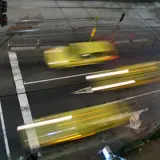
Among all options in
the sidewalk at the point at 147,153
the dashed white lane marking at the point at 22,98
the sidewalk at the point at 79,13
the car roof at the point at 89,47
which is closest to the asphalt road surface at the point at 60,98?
the dashed white lane marking at the point at 22,98

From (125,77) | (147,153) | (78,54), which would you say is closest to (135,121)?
(147,153)

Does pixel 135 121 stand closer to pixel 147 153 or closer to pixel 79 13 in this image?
pixel 147 153

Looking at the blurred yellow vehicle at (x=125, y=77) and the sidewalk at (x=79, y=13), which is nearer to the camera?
the blurred yellow vehicle at (x=125, y=77)

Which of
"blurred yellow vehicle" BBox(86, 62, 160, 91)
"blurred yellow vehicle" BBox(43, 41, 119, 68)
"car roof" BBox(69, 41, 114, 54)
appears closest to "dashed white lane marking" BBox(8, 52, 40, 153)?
"blurred yellow vehicle" BBox(43, 41, 119, 68)

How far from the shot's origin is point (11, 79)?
1041cm

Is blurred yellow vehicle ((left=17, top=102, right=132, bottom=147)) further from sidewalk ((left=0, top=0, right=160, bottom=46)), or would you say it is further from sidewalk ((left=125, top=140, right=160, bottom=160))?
sidewalk ((left=0, top=0, right=160, bottom=46))

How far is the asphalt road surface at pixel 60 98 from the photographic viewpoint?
8672 millimetres

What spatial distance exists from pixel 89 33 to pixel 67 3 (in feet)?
15.3

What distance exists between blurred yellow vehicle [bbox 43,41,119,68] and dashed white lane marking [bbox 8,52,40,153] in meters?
1.56

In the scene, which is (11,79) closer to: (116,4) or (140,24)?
(140,24)

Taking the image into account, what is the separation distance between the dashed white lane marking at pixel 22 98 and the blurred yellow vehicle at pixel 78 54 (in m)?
1.56

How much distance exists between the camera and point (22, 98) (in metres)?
9.81

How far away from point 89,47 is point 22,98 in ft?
14.9

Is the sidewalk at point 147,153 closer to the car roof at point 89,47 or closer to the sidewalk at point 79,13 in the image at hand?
the car roof at point 89,47
